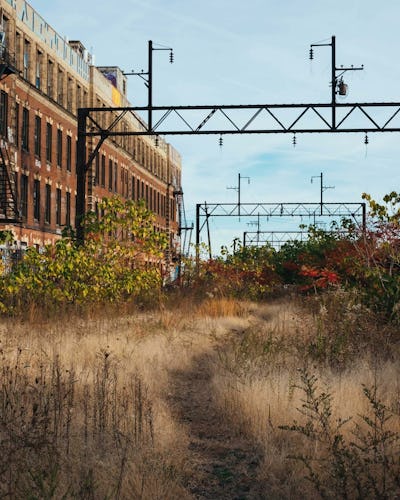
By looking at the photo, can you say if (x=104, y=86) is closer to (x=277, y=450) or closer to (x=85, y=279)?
(x=85, y=279)

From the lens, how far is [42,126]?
3616 cm

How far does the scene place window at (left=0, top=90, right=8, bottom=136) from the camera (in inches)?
1216

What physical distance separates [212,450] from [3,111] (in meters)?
26.9

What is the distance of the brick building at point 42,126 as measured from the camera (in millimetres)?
31234

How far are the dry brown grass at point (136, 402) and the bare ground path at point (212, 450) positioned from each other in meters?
0.10

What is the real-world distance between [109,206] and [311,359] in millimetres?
8847

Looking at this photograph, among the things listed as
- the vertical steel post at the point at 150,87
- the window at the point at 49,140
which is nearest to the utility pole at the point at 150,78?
the vertical steel post at the point at 150,87

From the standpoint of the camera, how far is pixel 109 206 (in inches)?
714

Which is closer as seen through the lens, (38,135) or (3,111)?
(3,111)

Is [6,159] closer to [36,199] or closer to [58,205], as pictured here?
[36,199]

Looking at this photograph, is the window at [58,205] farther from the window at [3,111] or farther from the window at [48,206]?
the window at [3,111]

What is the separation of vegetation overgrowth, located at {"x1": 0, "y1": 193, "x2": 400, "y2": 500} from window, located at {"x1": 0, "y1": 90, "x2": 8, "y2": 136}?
46.3 ft

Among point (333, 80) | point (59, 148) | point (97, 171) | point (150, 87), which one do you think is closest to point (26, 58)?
point (59, 148)

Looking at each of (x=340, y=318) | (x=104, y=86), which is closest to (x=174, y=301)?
(x=340, y=318)
